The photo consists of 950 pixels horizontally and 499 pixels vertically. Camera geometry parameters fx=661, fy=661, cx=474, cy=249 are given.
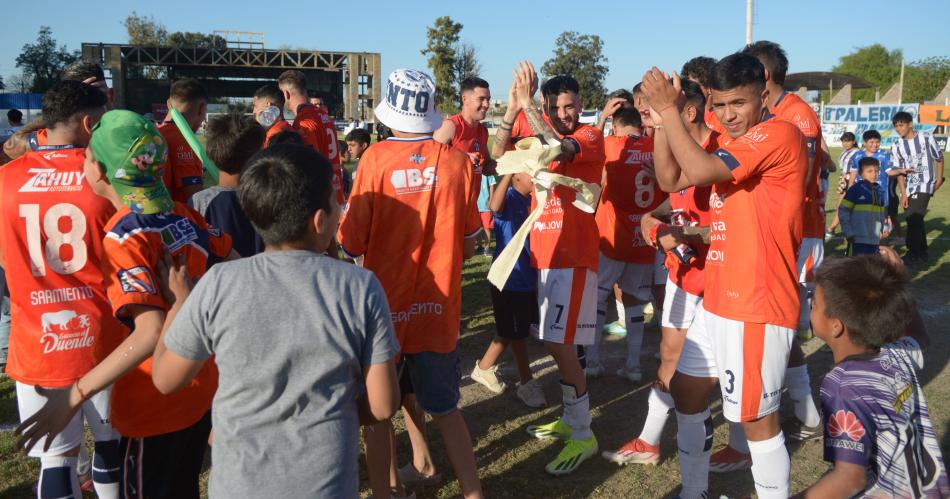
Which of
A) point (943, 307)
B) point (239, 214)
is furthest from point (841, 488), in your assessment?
point (943, 307)

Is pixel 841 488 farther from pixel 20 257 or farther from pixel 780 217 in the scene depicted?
pixel 20 257

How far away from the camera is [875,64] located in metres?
97.9

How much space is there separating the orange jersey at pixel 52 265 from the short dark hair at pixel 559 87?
280cm

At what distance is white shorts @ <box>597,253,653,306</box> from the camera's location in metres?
5.95

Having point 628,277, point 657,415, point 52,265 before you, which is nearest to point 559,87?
point 628,277

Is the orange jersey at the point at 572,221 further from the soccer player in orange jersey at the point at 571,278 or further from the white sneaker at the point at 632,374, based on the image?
the white sneaker at the point at 632,374

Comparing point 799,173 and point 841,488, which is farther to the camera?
point 799,173

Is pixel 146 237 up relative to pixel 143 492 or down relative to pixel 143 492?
up

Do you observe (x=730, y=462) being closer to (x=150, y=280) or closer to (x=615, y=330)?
(x=615, y=330)

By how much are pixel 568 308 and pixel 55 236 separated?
2.90 metres

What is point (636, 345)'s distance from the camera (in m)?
5.95

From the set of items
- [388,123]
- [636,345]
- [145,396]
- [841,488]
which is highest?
[388,123]

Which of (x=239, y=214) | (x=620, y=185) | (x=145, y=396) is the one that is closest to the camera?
(x=145, y=396)

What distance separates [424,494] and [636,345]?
2.67 metres
